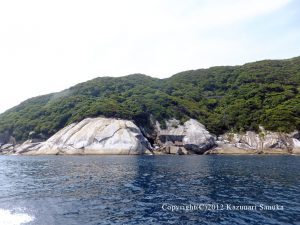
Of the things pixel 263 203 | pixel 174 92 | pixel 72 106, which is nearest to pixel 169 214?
pixel 263 203

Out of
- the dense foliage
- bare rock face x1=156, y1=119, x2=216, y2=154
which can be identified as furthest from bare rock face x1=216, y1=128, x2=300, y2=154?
bare rock face x1=156, y1=119, x2=216, y2=154

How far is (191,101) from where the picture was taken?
5994 inches

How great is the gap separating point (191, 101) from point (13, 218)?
134 meters

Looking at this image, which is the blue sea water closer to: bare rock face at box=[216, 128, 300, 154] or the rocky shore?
the rocky shore

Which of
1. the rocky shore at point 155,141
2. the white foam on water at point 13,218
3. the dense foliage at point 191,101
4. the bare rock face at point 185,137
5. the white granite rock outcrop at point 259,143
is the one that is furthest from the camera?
the dense foliage at point 191,101

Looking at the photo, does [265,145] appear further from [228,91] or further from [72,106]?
[72,106]

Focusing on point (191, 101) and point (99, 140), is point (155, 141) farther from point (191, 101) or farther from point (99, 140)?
point (191, 101)

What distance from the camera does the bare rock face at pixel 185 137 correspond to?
4326 inches

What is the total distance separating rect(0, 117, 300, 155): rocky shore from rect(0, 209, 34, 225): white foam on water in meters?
75.8

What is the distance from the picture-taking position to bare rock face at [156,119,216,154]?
109875 millimetres

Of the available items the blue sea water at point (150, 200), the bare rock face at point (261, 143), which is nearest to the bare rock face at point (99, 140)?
the bare rock face at point (261, 143)

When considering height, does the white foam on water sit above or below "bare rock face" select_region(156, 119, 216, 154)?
below

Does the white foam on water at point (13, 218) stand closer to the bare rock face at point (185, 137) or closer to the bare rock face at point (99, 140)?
the bare rock face at point (99, 140)

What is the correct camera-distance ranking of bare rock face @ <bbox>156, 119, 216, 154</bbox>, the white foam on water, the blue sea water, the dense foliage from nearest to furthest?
the white foam on water < the blue sea water < bare rock face @ <bbox>156, 119, 216, 154</bbox> < the dense foliage
